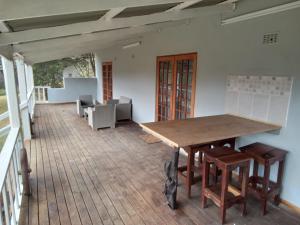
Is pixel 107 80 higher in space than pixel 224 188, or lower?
higher

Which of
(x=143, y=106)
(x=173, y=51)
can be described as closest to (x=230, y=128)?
(x=173, y=51)

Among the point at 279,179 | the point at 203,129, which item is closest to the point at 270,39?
the point at 203,129

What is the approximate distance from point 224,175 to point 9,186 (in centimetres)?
230

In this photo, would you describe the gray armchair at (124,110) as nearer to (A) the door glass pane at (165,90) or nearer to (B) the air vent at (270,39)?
(A) the door glass pane at (165,90)

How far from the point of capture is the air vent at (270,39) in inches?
106

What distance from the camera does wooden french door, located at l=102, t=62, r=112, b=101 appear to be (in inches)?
358

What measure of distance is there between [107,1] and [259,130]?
2210 millimetres

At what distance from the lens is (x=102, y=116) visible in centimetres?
608

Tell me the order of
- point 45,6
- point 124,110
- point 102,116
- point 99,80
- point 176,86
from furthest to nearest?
point 99,80
point 124,110
point 102,116
point 176,86
point 45,6

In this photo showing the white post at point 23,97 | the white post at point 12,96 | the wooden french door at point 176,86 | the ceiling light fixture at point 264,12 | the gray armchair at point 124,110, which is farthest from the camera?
the gray armchair at point 124,110

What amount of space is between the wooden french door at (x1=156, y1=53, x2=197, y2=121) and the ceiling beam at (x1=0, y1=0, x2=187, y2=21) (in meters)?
2.83

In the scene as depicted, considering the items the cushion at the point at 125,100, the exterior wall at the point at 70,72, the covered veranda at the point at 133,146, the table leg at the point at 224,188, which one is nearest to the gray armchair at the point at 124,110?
the cushion at the point at 125,100

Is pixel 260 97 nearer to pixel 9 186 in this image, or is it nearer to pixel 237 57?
pixel 237 57

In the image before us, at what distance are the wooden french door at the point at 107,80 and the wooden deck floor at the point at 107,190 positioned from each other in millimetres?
4474
